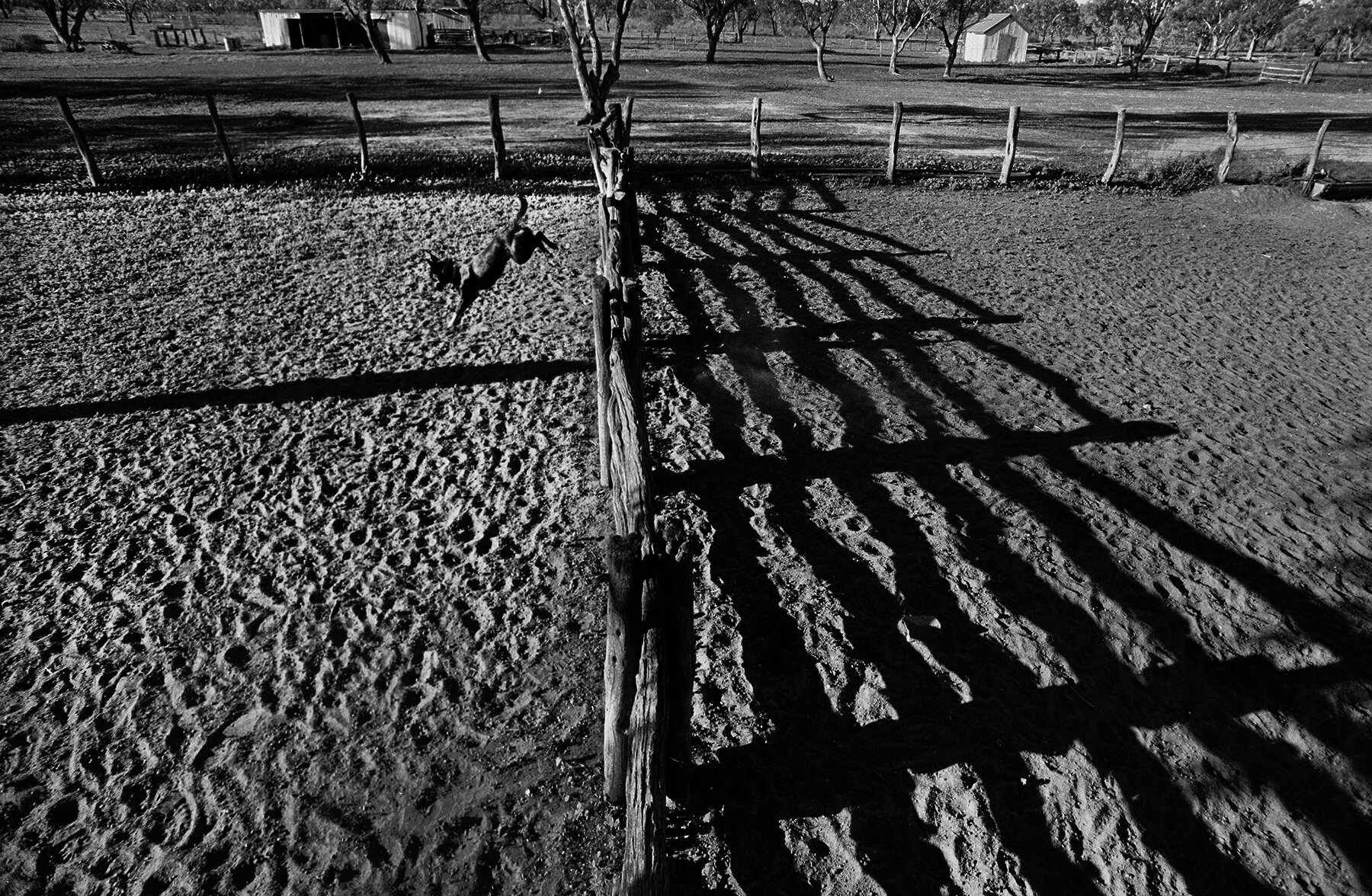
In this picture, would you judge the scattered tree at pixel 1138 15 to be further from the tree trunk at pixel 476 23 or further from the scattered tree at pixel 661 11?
the tree trunk at pixel 476 23

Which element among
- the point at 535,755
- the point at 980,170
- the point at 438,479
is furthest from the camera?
the point at 980,170

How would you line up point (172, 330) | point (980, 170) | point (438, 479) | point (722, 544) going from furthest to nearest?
point (980, 170) → point (172, 330) → point (438, 479) → point (722, 544)

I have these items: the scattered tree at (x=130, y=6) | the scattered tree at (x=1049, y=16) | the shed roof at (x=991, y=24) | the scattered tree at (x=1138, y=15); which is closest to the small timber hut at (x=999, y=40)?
the shed roof at (x=991, y=24)

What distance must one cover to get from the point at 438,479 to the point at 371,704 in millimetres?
1942

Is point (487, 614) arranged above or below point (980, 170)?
below

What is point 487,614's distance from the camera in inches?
164

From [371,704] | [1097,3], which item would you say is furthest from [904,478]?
[1097,3]

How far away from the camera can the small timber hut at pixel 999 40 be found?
50469 millimetres

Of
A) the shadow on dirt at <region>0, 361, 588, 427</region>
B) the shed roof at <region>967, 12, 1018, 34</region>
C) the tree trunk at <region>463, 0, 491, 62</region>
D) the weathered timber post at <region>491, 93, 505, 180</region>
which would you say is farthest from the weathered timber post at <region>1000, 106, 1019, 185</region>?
the shed roof at <region>967, 12, 1018, 34</region>

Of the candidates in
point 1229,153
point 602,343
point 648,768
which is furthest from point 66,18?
point 648,768

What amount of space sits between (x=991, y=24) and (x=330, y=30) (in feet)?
140

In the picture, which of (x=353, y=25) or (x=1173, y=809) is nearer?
(x=1173, y=809)

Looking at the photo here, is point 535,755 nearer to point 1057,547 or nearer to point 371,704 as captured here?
point 371,704

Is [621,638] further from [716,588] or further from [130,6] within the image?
[130,6]
